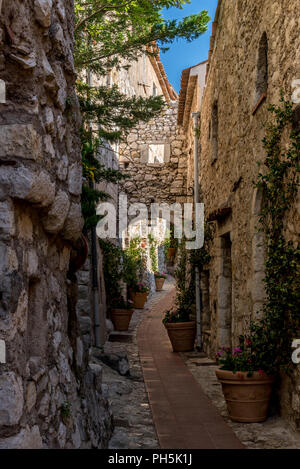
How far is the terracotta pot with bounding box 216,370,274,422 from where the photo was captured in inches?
195

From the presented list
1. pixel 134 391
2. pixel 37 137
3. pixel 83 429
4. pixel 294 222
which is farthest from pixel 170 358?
pixel 37 137

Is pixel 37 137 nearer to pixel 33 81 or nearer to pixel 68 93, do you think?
pixel 33 81

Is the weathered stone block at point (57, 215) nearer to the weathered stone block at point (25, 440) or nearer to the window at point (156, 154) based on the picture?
the weathered stone block at point (25, 440)

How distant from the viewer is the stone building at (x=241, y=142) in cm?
496

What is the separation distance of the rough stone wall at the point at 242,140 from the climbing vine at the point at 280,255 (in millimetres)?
178

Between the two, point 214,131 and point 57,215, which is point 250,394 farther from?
point 214,131

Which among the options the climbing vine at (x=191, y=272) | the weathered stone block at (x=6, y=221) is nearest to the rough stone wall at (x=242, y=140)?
the climbing vine at (x=191, y=272)

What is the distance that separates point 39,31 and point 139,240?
1398 cm

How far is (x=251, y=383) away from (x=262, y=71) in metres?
3.63

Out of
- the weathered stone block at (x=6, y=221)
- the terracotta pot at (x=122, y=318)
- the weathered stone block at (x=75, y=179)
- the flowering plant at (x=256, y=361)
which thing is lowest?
the terracotta pot at (x=122, y=318)

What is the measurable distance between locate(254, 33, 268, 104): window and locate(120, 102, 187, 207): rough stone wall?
32.2 ft

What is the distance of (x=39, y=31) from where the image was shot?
256 cm

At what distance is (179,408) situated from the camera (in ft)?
18.4

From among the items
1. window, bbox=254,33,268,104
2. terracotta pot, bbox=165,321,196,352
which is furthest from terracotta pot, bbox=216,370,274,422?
terracotta pot, bbox=165,321,196,352
